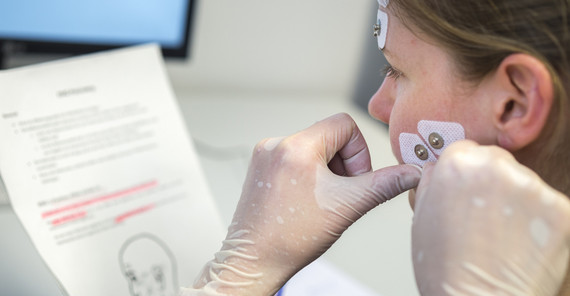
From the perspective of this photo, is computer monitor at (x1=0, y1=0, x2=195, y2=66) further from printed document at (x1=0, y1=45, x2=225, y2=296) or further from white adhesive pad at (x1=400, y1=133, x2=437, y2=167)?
white adhesive pad at (x1=400, y1=133, x2=437, y2=167)

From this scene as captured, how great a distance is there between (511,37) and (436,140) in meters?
0.13

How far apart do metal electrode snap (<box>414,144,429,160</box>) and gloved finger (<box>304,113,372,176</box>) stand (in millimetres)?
93

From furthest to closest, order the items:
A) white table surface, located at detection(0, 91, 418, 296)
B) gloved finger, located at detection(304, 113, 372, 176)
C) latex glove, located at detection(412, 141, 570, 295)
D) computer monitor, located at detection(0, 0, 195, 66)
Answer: computer monitor, located at detection(0, 0, 195, 66), white table surface, located at detection(0, 91, 418, 296), gloved finger, located at detection(304, 113, 372, 176), latex glove, located at detection(412, 141, 570, 295)

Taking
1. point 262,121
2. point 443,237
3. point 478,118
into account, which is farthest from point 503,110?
point 262,121

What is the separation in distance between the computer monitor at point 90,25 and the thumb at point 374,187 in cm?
69

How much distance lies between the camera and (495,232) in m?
0.53

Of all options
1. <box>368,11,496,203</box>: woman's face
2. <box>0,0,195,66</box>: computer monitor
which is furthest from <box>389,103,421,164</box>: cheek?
<box>0,0,195,66</box>: computer monitor

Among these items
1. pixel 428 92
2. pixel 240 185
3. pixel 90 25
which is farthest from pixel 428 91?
pixel 90 25

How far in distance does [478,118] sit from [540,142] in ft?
0.20

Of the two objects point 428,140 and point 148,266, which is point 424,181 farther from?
point 148,266

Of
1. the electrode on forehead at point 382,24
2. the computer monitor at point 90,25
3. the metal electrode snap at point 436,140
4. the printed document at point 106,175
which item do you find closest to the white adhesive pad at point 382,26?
the electrode on forehead at point 382,24

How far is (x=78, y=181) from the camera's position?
830 mm

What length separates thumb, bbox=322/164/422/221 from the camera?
67cm

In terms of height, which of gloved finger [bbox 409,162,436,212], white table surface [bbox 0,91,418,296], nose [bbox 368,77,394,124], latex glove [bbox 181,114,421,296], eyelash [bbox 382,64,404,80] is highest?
eyelash [bbox 382,64,404,80]
